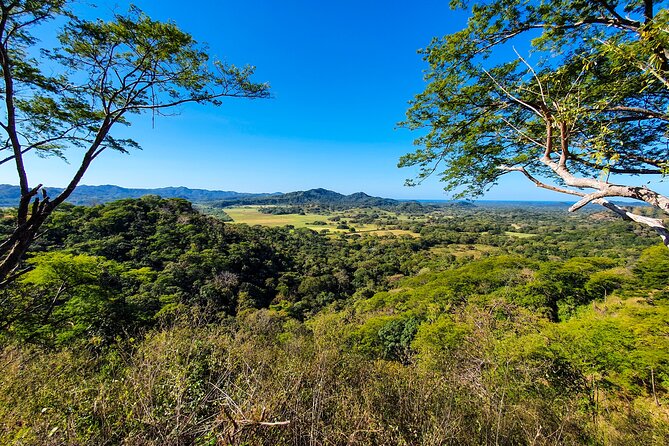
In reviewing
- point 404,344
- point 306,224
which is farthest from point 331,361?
point 306,224

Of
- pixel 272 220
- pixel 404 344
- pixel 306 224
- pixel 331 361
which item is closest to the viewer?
pixel 331 361

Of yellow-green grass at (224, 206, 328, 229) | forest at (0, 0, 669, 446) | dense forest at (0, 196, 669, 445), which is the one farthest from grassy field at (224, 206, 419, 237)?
forest at (0, 0, 669, 446)

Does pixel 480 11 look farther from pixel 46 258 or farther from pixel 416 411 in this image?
pixel 46 258

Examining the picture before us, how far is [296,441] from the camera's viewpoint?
272 cm

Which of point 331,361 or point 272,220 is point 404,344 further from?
point 272,220

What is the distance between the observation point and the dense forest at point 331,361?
2832 millimetres

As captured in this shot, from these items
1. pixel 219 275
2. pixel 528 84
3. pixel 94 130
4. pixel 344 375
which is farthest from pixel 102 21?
pixel 219 275

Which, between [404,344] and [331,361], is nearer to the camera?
[331,361]

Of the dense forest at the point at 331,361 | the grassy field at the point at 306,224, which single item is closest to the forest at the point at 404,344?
the dense forest at the point at 331,361

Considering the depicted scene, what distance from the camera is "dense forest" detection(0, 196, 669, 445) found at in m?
2.83

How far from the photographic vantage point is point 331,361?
5449 mm

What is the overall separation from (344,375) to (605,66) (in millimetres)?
7011

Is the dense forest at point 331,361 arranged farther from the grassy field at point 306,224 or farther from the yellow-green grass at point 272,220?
the yellow-green grass at point 272,220

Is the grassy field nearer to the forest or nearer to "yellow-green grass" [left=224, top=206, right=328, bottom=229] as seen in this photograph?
"yellow-green grass" [left=224, top=206, right=328, bottom=229]
